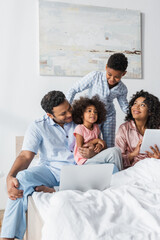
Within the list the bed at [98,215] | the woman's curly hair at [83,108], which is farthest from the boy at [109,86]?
the bed at [98,215]

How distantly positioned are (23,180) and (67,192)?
0.37 metres

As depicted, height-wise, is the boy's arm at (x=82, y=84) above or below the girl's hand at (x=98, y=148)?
above

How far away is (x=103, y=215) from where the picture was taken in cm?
89

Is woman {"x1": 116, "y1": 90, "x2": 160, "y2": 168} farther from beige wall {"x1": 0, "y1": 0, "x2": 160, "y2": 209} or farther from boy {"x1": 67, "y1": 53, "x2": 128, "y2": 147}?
beige wall {"x1": 0, "y1": 0, "x2": 160, "y2": 209}

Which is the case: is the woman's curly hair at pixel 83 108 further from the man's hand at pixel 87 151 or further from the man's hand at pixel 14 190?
the man's hand at pixel 14 190

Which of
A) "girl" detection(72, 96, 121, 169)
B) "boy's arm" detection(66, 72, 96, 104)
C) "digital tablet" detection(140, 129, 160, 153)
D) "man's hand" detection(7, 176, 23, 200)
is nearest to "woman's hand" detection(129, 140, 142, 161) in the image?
"digital tablet" detection(140, 129, 160, 153)

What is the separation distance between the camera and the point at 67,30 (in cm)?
260

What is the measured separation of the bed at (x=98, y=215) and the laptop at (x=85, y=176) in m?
0.11

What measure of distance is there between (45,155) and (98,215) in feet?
2.66

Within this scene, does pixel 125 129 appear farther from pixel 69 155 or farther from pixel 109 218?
pixel 109 218

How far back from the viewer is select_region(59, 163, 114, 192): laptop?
1.15 m

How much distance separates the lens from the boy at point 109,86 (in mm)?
1917

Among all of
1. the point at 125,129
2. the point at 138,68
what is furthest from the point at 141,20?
the point at 125,129

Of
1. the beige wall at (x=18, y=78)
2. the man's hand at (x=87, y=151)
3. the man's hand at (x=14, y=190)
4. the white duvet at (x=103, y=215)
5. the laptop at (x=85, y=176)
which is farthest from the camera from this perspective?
the beige wall at (x=18, y=78)
